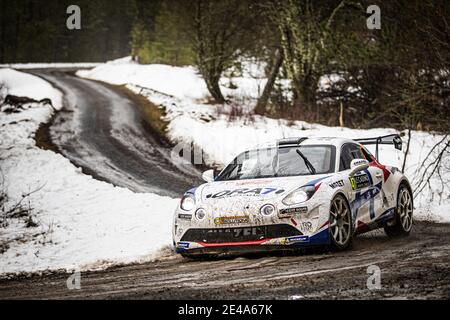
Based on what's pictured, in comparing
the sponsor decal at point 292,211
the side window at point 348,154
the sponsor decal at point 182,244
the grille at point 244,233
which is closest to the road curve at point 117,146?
the side window at point 348,154

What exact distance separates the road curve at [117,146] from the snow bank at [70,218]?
0.81 metres

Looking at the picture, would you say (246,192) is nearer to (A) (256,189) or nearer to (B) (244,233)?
(A) (256,189)

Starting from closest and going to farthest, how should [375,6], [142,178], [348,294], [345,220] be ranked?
[348,294] → [345,220] → [142,178] → [375,6]

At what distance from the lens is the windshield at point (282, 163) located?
350 inches

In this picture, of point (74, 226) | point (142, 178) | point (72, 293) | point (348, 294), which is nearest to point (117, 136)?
point (142, 178)

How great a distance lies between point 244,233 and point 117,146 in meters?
12.5

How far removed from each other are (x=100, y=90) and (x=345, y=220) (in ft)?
85.4

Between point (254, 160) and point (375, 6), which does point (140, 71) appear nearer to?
point (375, 6)

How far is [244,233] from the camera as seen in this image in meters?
7.99

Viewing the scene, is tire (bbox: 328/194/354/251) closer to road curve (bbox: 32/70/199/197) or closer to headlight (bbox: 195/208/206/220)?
headlight (bbox: 195/208/206/220)

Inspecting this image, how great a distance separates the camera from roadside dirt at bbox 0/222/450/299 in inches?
220

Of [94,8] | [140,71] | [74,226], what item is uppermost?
[94,8]

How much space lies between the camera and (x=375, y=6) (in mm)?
23219

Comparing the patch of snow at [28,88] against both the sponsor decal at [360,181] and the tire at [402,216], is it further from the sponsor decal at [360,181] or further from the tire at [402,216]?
the sponsor decal at [360,181]
